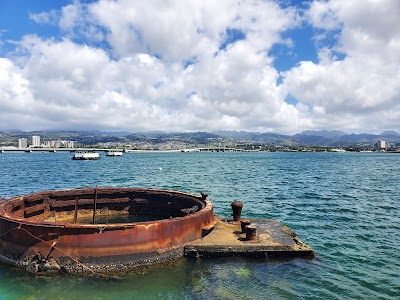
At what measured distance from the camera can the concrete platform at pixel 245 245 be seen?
12.7 meters

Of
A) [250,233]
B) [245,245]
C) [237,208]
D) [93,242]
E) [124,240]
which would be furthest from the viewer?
[237,208]

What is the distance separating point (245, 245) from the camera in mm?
12867

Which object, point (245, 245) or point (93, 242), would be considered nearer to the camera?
point (93, 242)

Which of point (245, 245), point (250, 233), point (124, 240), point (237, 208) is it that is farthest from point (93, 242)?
point (237, 208)

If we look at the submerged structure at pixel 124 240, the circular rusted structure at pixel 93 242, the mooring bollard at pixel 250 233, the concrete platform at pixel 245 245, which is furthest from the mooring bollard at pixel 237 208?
the mooring bollard at pixel 250 233

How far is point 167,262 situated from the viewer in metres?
12.0

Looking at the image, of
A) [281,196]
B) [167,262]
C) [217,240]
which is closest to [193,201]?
[217,240]

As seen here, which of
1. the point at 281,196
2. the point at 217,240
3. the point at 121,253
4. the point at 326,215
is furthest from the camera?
the point at 281,196

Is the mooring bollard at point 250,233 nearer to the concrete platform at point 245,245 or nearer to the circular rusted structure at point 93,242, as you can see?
the concrete platform at point 245,245

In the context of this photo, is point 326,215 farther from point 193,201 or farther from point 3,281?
point 3,281

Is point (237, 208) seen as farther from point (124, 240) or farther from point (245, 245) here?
point (124, 240)

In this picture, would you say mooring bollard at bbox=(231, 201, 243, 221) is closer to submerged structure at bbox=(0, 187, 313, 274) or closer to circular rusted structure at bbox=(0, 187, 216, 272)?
Result: submerged structure at bbox=(0, 187, 313, 274)

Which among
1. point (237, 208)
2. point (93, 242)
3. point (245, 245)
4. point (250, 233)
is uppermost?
point (237, 208)

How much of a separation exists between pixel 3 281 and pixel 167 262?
17.3 ft
